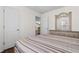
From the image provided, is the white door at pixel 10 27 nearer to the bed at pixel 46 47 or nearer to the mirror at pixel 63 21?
the bed at pixel 46 47

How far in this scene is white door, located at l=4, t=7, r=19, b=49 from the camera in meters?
1.49

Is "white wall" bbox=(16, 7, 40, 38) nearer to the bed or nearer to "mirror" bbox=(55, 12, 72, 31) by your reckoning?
the bed

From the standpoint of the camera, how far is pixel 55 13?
2.28 m

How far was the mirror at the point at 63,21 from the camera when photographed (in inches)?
79.8

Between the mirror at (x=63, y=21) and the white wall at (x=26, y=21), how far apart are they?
78cm

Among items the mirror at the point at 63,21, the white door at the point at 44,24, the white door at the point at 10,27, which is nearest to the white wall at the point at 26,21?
the white door at the point at 10,27

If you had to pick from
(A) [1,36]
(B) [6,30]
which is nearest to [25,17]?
(B) [6,30]

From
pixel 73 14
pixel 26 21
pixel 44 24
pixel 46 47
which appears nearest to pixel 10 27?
pixel 26 21

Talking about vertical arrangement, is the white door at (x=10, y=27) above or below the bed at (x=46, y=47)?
above

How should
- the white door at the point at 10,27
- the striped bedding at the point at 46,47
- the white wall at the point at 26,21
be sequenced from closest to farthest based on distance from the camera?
the striped bedding at the point at 46,47 < the white door at the point at 10,27 < the white wall at the point at 26,21

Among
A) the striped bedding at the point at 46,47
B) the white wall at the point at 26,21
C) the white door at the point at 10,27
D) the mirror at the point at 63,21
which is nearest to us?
the striped bedding at the point at 46,47

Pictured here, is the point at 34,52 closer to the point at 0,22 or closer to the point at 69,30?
the point at 0,22
